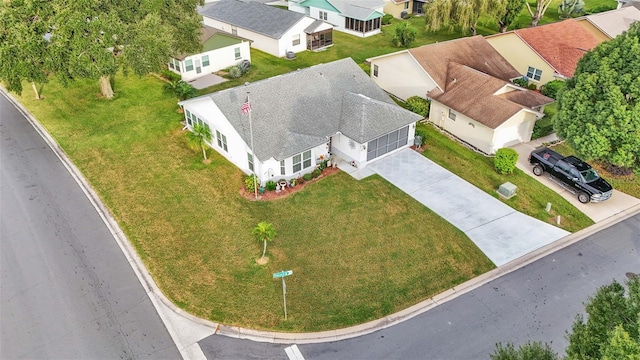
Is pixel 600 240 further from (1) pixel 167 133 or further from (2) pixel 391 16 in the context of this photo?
(2) pixel 391 16

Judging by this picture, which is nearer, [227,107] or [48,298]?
[48,298]

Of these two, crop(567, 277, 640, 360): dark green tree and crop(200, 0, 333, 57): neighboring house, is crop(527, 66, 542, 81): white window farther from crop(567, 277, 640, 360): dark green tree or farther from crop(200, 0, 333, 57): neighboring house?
crop(567, 277, 640, 360): dark green tree

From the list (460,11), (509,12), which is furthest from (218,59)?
(509,12)

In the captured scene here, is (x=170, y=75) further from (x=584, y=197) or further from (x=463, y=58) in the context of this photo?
(x=584, y=197)

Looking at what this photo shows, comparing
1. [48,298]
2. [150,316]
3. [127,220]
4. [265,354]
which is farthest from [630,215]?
[48,298]

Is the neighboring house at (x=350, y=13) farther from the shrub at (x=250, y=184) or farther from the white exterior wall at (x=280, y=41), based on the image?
the shrub at (x=250, y=184)

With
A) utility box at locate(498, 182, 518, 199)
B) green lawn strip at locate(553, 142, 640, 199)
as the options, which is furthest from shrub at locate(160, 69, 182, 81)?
green lawn strip at locate(553, 142, 640, 199)
